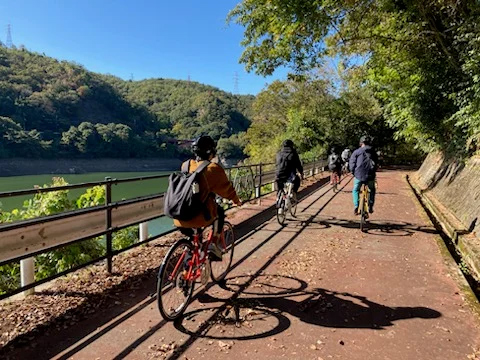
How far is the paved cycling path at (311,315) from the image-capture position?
2.97 metres

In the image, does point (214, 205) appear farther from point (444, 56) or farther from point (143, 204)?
point (444, 56)

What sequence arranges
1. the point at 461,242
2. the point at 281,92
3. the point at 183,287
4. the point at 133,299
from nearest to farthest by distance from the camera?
1. the point at 183,287
2. the point at 133,299
3. the point at 461,242
4. the point at 281,92

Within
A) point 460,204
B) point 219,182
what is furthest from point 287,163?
point 219,182

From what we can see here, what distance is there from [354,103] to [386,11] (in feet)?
81.2

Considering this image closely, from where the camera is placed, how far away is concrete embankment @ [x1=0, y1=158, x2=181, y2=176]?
59062 millimetres

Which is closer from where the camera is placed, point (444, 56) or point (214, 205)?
point (214, 205)

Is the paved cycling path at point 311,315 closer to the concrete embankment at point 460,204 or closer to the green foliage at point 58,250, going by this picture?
the concrete embankment at point 460,204

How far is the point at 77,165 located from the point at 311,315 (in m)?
73.7

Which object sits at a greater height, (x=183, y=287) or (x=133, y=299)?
(x=183, y=287)

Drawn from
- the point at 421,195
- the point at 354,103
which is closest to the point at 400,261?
the point at 421,195

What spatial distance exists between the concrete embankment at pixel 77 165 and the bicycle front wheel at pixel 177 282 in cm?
6428

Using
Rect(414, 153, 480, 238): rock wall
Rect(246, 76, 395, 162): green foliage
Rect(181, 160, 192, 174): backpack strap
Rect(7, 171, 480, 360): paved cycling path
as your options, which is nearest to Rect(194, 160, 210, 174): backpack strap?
Rect(181, 160, 192, 174): backpack strap

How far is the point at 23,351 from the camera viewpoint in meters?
2.93

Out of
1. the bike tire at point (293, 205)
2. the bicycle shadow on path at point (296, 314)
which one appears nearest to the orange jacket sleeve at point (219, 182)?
the bicycle shadow on path at point (296, 314)
